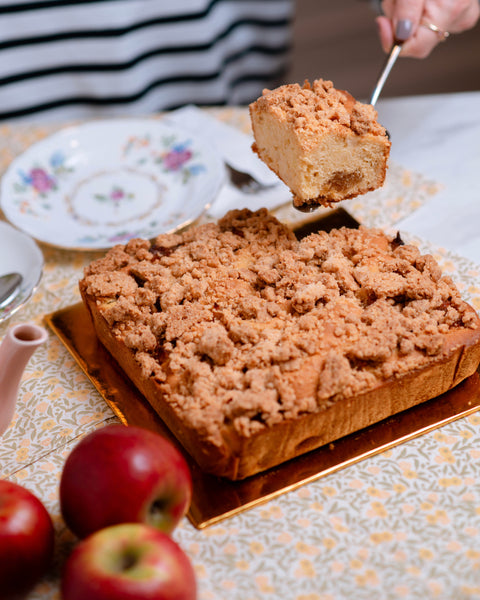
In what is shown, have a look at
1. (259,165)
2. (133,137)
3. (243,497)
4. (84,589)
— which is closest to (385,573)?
(243,497)

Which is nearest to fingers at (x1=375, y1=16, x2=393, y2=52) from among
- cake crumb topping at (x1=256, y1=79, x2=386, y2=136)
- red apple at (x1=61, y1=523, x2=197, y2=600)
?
cake crumb topping at (x1=256, y1=79, x2=386, y2=136)

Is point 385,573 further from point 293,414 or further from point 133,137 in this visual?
point 133,137

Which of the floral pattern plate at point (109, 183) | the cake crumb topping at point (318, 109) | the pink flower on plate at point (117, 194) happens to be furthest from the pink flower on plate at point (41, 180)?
the cake crumb topping at point (318, 109)

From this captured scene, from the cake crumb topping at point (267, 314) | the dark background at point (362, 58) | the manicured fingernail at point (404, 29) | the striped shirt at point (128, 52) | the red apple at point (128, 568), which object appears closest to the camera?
the red apple at point (128, 568)

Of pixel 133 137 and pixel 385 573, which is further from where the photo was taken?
pixel 133 137

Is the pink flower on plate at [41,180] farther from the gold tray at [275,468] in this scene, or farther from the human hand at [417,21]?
the human hand at [417,21]

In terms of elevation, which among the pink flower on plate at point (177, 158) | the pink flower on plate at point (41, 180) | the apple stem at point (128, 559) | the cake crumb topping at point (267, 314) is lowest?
the pink flower on plate at point (41, 180)
